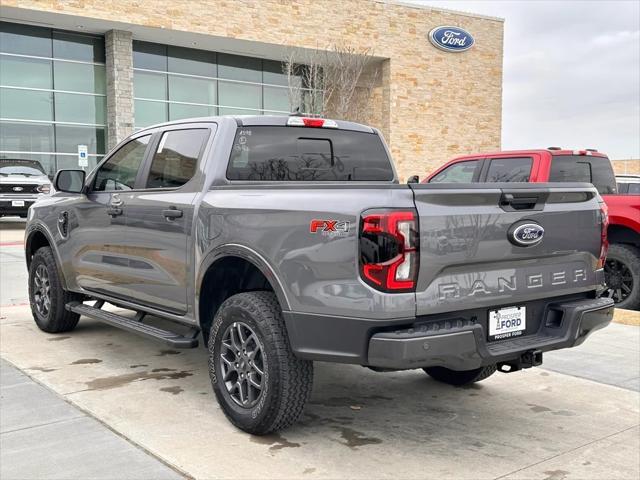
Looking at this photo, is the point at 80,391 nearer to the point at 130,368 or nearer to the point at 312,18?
the point at 130,368

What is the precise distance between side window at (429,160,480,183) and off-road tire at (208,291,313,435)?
5.22 meters

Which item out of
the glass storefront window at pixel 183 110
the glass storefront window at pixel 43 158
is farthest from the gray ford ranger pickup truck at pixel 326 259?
the glass storefront window at pixel 183 110

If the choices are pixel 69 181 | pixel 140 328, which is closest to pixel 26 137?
pixel 69 181

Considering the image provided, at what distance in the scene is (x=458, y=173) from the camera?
8898mm

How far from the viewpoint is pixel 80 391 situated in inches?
187

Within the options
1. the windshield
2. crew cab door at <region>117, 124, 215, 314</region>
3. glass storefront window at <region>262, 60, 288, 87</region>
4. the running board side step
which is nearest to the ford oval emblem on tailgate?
crew cab door at <region>117, 124, 215, 314</region>

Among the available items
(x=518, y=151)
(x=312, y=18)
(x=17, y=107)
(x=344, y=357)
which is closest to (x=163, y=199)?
(x=344, y=357)

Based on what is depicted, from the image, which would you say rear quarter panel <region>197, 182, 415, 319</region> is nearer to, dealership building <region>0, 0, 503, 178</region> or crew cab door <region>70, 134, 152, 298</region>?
crew cab door <region>70, 134, 152, 298</region>

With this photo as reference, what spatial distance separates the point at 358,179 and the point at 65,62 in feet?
83.2

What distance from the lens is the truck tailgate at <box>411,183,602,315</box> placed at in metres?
3.39

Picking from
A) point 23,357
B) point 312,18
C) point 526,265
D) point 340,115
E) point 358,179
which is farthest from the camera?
point 340,115

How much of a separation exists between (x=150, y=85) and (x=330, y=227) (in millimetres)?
27581

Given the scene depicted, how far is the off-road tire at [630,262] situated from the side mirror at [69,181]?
597 centimetres

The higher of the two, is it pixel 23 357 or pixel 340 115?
pixel 340 115
